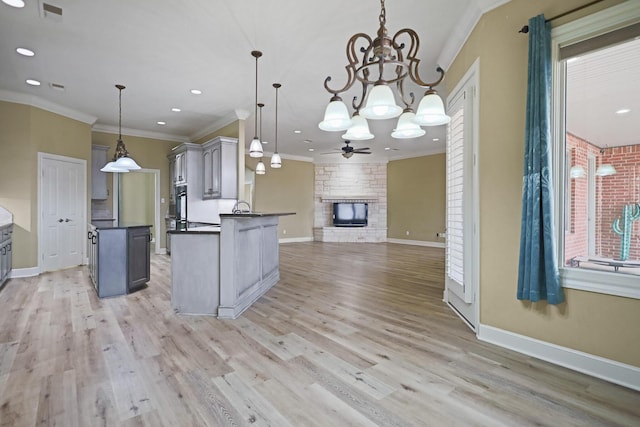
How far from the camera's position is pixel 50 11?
3037 mm

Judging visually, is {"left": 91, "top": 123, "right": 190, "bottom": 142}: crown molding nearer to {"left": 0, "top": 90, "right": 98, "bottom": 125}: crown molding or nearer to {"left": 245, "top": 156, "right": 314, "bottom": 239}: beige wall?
{"left": 0, "top": 90, "right": 98, "bottom": 125}: crown molding

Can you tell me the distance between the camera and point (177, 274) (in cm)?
360

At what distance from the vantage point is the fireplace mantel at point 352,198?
11.1 m

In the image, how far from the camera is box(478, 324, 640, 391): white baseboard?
82.6 inches

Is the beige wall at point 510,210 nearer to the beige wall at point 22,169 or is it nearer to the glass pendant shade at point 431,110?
the glass pendant shade at point 431,110

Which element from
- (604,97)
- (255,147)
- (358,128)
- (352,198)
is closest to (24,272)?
(255,147)

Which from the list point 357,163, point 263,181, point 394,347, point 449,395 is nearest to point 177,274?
point 394,347

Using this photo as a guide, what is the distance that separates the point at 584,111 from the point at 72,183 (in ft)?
25.6

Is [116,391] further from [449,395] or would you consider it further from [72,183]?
[72,183]

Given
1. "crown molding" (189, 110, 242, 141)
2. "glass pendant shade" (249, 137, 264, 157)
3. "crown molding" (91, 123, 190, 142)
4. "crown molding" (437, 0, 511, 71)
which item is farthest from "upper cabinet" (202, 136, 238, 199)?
"crown molding" (437, 0, 511, 71)

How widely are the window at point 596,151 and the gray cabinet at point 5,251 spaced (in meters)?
6.83

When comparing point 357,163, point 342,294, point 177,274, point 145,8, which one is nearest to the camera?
point 145,8

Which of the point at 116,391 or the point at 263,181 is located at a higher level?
the point at 263,181

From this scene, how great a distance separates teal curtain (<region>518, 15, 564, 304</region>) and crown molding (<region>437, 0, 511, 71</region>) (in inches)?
20.1
